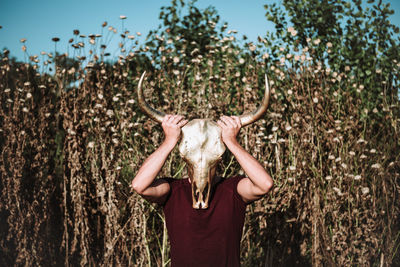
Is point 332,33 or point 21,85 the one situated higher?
point 332,33

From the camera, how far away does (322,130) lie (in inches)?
169

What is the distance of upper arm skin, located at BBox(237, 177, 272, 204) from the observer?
81.5 inches

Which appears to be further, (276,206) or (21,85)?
(21,85)

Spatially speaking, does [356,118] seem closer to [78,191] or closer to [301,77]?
[301,77]

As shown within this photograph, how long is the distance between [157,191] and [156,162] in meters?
0.19

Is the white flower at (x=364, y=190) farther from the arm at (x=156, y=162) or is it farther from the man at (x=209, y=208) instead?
the arm at (x=156, y=162)

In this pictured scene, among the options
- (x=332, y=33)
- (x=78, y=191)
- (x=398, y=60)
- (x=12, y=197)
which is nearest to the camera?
(x=78, y=191)

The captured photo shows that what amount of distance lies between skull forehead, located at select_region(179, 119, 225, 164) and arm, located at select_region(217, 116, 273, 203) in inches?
2.0

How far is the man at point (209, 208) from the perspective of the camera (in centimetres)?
209

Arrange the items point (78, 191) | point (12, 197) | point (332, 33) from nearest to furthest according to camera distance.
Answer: point (78, 191)
point (12, 197)
point (332, 33)

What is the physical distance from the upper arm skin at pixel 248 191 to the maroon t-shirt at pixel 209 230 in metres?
0.03

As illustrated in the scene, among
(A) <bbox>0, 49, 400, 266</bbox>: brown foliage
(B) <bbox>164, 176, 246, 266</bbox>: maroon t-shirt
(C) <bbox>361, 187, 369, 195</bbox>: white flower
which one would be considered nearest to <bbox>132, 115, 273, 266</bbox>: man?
(B) <bbox>164, 176, 246, 266</bbox>: maroon t-shirt

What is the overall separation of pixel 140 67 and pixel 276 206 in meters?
2.69

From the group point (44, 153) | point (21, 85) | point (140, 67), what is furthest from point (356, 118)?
point (21, 85)
